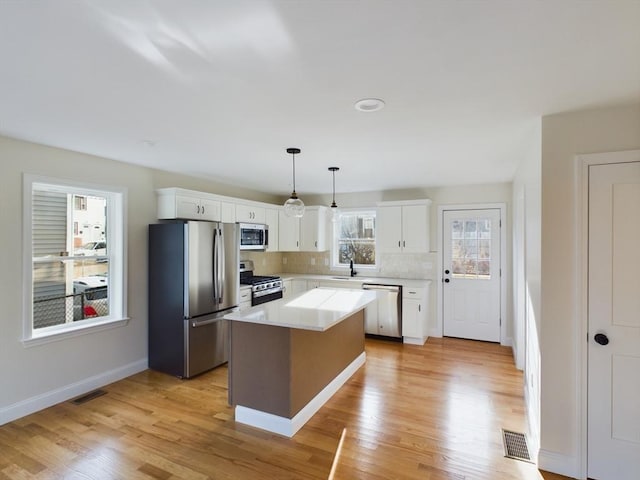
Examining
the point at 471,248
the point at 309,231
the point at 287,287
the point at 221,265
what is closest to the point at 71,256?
the point at 221,265

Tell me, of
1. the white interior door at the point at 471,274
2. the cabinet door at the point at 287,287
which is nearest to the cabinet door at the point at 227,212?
the cabinet door at the point at 287,287

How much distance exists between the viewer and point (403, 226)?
533 cm

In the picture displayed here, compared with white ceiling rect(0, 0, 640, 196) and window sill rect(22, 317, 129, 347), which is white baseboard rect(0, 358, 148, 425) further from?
white ceiling rect(0, 0, 640, 196)

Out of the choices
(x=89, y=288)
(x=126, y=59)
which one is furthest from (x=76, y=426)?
(x=126, y=59)

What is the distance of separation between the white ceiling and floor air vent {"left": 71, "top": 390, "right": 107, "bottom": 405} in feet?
7.77

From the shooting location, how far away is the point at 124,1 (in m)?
1.21

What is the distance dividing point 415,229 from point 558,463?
3.42 meters

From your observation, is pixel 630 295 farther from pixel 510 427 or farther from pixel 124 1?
pixel 124 1

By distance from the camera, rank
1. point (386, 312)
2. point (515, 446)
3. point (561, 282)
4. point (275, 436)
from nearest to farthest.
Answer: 1. point (561, 282)
2. point (515, 446)
3. point (275, 436)
4. point (386, 312)

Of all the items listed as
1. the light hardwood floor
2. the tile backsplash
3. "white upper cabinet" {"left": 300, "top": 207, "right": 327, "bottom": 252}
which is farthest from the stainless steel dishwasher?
the light hardwood floor

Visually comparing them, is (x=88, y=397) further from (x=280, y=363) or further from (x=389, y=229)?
(x=389, y=229)

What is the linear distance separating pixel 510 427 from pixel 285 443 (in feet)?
5.95

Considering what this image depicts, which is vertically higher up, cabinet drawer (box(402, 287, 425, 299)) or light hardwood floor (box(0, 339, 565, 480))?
cabinet drawer (box(402, 287, 425, 299))

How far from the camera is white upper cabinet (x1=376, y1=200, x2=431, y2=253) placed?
5199 mm
